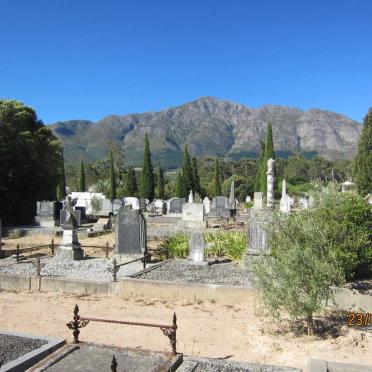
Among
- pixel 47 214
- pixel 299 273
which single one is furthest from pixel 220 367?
pixel 47 214

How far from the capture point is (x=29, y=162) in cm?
3180

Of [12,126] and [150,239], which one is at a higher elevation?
[12,126]

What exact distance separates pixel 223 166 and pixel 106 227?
7590cm

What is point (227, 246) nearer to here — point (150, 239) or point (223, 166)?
point (150, 239)

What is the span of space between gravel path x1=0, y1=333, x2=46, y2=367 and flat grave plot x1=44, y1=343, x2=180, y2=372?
593 mm

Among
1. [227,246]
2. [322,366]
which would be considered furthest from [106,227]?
[322,366]

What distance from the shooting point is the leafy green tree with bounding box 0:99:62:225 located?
2992 cm

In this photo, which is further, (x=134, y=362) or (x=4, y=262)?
A: (x=4, y=262)

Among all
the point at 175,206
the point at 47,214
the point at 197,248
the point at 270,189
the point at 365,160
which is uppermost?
the point at 365,160

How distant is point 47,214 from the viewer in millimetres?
29953

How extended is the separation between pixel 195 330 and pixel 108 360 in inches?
103

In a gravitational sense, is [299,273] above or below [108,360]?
above

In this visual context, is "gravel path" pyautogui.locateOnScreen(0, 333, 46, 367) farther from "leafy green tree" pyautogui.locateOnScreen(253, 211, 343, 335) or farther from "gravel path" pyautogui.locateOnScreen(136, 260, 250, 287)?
"gravel path" pyautogui.locateOnScreen(136, 260, 250, 287)

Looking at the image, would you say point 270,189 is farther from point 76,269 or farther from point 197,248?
point 76,269
